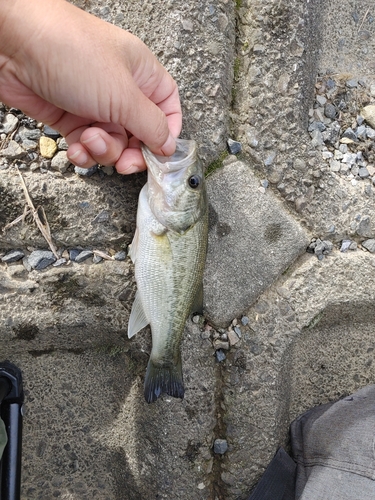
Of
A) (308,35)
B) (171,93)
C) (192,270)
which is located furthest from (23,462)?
(308,35)

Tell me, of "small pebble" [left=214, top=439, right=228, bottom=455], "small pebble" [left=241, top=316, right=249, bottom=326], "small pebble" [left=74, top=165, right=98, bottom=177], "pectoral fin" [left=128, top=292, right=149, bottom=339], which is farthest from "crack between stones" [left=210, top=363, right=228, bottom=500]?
"small pebble" [left=74, top=165, right=98, bottom=177]

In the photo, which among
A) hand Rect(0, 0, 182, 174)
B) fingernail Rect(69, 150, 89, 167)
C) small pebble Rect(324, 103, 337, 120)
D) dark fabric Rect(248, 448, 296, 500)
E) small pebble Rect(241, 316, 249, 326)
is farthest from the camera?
small pebble Rect(324, 103, 337, 120)

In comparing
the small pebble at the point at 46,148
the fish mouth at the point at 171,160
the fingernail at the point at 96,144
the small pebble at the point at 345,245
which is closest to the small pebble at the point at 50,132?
the small pebble at the point at 46,148

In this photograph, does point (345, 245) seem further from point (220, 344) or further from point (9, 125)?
point (9, 125)

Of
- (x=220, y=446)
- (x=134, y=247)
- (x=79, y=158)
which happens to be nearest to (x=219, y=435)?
(x=220, y=446)

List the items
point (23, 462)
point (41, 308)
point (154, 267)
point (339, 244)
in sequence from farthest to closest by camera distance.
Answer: point (339, 244), point (23, 462), point (41, 308), point (154, 267)

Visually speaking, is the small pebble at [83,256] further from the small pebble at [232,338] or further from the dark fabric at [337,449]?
the dark fabric at [337,449]

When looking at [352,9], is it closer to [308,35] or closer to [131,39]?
[308,35]

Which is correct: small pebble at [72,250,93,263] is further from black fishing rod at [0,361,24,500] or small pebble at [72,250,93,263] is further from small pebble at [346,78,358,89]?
small pebble at [346,78,358,89]
